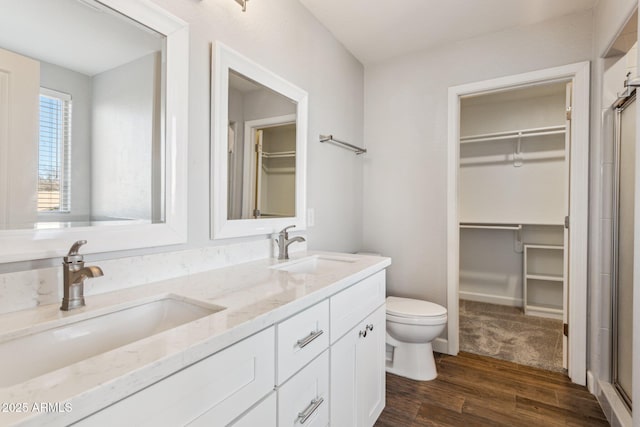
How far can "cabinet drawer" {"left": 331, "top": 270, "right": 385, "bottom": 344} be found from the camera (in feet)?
3.87

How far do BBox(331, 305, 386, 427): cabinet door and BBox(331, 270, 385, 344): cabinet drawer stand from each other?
0.12ft

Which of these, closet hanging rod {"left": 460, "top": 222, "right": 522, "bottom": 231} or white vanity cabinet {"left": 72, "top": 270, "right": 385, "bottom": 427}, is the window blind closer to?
white vanity cabinet {"left": 72, "top": 270, "right": 385, "bottom": 427}

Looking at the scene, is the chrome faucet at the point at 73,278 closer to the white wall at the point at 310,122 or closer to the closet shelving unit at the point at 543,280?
the white wall at the point at 310,122

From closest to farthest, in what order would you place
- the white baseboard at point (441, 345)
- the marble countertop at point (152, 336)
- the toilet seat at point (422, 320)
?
1. the marble countertop at point (152, 336)
2. the toilet seat at point (422, 320)
3. the white baseboard at point (441, 345)

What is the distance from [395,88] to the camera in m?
2.64

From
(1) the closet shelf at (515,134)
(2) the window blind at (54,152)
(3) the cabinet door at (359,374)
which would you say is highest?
(1) the closet shelf at (515,134)

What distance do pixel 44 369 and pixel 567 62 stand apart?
9.59 ft

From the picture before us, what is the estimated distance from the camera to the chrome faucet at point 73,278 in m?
0.79

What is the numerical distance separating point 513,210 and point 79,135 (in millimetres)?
3788

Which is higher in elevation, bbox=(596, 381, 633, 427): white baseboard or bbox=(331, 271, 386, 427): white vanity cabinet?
→ bbox=(331, 271, 386, 427): white vanity cabinet

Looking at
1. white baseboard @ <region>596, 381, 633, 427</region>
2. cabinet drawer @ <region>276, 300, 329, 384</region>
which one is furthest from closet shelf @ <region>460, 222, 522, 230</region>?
cabinet drawer @ <region>276, 300, 329, 384</region>

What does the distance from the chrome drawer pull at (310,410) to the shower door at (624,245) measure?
1.64 metres

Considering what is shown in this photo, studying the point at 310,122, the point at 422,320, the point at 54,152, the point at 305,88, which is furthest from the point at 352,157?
the point at 54,152

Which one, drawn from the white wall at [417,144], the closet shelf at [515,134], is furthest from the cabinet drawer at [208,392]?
the closet shelf at [515,134]
